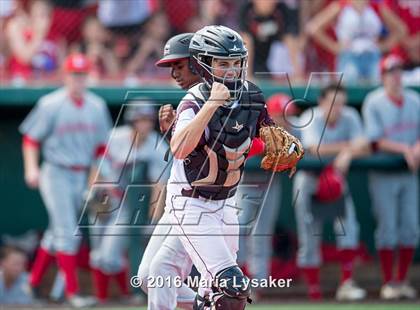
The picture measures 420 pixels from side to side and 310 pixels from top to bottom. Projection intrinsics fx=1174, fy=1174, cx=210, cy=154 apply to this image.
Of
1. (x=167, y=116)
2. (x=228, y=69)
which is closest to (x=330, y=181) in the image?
(x=167, y=116)

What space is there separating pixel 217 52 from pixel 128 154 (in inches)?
151

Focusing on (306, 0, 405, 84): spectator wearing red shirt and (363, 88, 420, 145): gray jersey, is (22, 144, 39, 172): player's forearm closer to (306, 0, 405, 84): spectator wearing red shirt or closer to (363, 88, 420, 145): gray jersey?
(306, 0, 405, 84): spectator wearing red shirt

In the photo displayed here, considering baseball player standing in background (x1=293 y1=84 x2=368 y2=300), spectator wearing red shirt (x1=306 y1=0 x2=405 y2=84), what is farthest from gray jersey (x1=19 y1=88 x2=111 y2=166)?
spectator wearing red shirt (x1=306 y1=0 x2=405 y2=84)

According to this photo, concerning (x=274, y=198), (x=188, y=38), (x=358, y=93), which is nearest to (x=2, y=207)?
(x=274, y=198)

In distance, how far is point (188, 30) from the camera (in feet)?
35.0

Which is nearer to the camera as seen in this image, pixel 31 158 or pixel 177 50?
pixel 177 50

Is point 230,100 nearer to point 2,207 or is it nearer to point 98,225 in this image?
point 98,225

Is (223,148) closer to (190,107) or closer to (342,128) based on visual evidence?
(190,107)

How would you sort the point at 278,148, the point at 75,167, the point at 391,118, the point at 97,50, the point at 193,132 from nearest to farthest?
the point at 193,132 < the point at 278,148 < the point at 75,167 < the point at 391,118 < the point at 97,50

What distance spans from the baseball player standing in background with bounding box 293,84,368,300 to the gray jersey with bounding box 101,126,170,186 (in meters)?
1.24

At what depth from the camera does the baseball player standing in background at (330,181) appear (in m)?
10.1

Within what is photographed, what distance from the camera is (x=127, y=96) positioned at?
33.7ft

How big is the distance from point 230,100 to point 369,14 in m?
4.80

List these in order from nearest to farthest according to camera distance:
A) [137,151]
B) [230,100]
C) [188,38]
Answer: [230,100] < [188,38] < [137,151]
